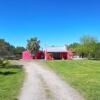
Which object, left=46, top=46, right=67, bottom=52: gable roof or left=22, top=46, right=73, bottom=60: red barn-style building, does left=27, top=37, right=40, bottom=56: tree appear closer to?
left=22, top=46, right=73, bottom=60: red barn-style building

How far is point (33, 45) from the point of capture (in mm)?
89750

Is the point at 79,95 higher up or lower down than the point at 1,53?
lower down

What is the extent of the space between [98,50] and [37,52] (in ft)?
59.3

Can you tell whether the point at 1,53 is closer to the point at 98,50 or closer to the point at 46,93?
the point at 46,93

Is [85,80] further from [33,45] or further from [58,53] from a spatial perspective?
[33,45]

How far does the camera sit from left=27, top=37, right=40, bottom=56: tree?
88.9m

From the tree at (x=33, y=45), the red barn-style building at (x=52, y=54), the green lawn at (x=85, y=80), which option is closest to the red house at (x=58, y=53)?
the red barn-style building at (x=52, y=54)

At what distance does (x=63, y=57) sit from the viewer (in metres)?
86.4

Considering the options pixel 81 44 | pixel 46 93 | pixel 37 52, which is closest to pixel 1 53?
pixel 46 93

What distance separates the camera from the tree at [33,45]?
292 feet

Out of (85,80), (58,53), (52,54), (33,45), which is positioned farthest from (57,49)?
(85,80)

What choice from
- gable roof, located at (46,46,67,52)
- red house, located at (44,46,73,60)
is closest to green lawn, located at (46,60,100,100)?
red house, located at (44,46,73,60)

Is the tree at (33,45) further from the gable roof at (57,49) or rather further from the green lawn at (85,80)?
the green lawn at (85,80)

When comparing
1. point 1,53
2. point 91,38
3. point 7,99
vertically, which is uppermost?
point 91,38
